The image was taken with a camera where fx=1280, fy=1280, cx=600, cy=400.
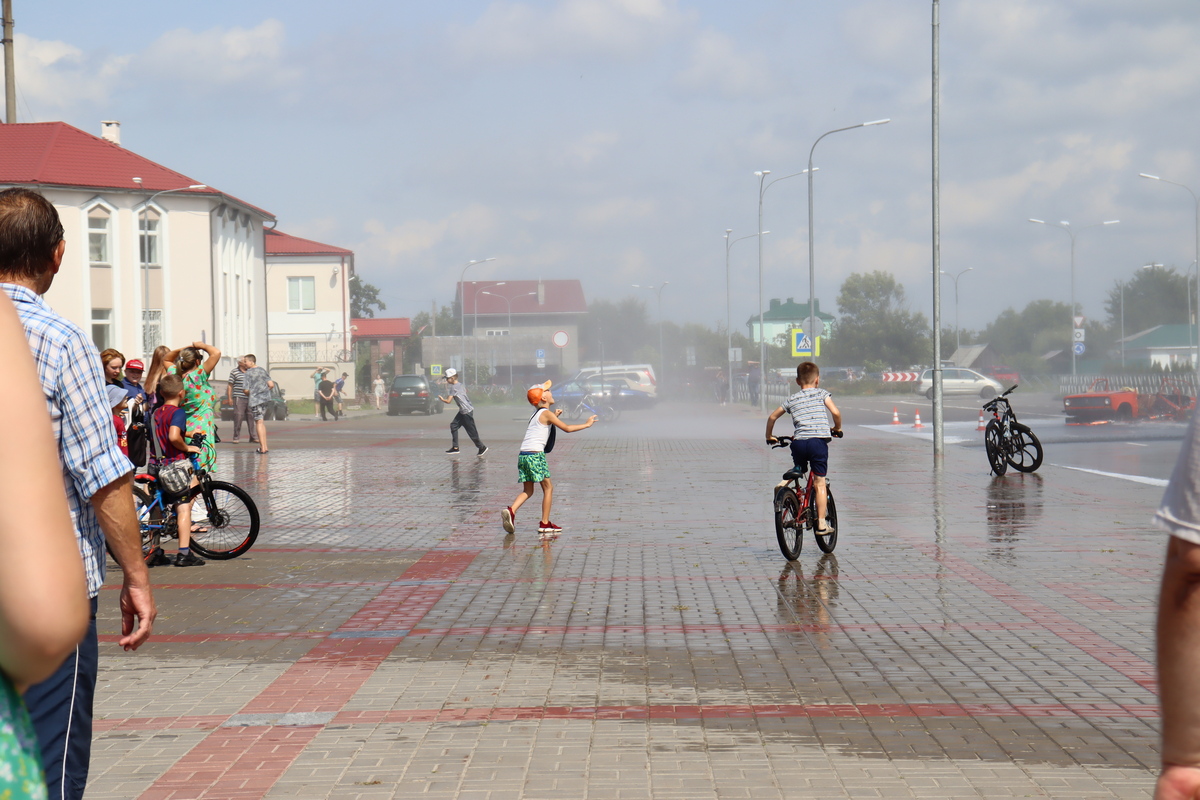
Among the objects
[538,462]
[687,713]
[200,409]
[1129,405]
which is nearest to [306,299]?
[1129,405]

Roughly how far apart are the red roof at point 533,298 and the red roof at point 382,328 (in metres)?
22.9

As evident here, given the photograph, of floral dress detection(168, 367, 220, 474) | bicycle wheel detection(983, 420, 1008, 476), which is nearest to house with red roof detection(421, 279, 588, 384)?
bicycle wheel detection(983, 420, 1008, 476)

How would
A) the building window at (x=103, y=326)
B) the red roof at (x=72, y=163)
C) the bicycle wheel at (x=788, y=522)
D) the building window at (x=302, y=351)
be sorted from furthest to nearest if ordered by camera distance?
the building window at (x=302, y=351)
the building window at (x=103, y=326)
the red roof at (x=72, y=163)
the bicycle wheel at (x=788, y=522)

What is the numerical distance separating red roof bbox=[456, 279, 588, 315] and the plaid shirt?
113 meters

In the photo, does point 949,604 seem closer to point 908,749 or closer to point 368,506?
point 908,749

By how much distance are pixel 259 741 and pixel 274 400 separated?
41245mm

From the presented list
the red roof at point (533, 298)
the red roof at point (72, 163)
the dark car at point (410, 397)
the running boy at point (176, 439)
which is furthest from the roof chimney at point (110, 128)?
the red roof at point (533, 298)

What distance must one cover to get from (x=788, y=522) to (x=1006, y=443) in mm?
8944

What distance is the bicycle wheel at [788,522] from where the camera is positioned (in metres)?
10.3

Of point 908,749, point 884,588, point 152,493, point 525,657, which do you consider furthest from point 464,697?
point 152,493

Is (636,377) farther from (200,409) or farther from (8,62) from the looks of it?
(200,409)

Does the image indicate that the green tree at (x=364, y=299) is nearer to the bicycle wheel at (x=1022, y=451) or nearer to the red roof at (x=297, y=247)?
the red roof at (x=297, y=247)

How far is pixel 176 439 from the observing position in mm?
10352

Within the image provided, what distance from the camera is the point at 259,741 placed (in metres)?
5.29
